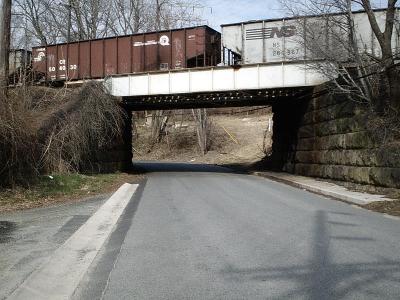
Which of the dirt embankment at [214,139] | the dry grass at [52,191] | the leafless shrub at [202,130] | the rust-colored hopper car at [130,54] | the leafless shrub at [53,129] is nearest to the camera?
the dry grass at [52,191]

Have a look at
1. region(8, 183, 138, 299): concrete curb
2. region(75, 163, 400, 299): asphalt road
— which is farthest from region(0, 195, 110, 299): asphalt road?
region(75, 163, 400, 299): asphalt road

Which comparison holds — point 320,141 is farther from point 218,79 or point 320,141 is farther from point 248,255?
point 248,255

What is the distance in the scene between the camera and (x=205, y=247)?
7898 millimetres

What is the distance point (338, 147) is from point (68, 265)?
16.2 metres

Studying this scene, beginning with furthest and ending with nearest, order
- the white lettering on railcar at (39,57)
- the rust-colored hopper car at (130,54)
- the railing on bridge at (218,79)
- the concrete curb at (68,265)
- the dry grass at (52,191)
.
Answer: the white lettering on railcar at (39,57), the rust-colored hopper car at (130,54), the railing on bridge at (218,79), the dry grass at (52,191), the concrete curb at (68,265)

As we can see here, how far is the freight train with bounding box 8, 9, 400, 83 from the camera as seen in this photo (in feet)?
82.3

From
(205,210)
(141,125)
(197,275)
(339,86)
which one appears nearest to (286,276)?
(197,275)

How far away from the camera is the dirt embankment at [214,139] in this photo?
53.1m

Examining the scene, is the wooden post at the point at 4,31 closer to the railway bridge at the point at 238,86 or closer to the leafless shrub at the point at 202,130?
the railway bridge at the point at 238,86

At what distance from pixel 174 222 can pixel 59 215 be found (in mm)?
3028

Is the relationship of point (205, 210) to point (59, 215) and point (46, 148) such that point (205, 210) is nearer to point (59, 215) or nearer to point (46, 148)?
point (59, 215)

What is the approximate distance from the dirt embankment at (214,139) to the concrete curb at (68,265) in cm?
3870

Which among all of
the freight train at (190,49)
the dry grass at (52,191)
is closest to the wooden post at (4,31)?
the dry grass at (52,191)

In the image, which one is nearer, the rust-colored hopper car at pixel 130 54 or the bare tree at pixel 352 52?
the bare tree at pixel 352 52
